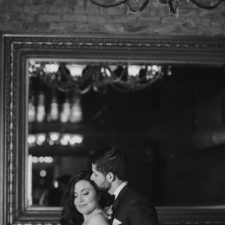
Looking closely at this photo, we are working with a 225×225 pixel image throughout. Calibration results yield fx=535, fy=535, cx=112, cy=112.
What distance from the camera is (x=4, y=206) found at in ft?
15.6

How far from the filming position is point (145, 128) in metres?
5.25

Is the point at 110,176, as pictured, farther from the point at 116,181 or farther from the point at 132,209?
the point at 132,209

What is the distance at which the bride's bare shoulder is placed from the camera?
296cm

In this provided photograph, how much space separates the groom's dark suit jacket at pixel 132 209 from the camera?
2.99m

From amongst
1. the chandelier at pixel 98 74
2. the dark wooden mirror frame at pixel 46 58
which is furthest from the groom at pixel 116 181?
the chandelier at pixel 98 74

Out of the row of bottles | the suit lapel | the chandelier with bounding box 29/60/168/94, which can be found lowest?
the suit lapel

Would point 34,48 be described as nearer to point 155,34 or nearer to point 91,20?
point 91,20

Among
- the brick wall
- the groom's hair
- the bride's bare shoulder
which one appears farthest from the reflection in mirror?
the bride's bare shoulder

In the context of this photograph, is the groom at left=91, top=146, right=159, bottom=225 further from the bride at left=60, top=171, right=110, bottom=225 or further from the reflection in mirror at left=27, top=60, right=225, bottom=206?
the reflection in mirror at left=27, top=60, right=225, bottom=206

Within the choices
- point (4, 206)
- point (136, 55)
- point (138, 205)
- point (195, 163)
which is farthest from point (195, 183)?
point (138, 205)

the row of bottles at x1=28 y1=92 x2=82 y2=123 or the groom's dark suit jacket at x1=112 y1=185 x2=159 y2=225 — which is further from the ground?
the row of bottles at x1=28 y1=92 x2=82 y2=123

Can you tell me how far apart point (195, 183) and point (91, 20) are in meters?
1.83

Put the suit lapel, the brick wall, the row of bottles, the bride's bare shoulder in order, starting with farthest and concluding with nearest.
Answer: the row of bottles → the brick wall → the suit lapel → the bride's bare shoulder

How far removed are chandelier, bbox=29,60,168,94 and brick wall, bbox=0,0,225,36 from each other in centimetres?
32
